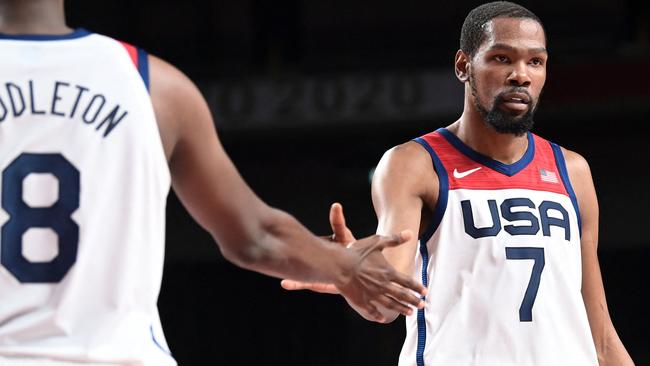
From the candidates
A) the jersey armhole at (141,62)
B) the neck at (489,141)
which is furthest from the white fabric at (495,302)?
the jersey armhole at (141,62)

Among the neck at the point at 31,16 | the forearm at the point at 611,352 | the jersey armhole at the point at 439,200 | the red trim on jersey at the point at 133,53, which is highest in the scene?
the neck at the point at 31,16

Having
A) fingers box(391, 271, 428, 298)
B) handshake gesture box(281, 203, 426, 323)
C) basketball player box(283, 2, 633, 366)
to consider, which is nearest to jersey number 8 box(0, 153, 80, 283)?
handshake gesture box(281, 203, 426, 323)

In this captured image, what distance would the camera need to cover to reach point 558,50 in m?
11.6

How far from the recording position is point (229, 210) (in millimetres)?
2730

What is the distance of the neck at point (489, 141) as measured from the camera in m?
4.32

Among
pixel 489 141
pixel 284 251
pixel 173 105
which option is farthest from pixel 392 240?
pixel 489 141

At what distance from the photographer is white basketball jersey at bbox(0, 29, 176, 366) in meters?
2.39

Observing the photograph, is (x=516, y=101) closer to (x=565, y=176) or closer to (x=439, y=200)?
(x=565, y=176)

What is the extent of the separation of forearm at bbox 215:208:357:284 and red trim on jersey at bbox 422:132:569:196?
142 cm

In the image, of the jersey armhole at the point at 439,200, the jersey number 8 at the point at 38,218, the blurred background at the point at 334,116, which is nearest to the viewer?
the jersey number 8 at the point at 38,218

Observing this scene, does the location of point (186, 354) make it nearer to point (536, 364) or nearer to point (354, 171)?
point (354, 171)

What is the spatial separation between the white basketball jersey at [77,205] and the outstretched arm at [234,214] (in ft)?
0.27

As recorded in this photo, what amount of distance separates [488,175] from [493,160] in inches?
3.5

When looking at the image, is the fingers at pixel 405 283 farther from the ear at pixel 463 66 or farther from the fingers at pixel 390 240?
the ear at pixel 463 66
